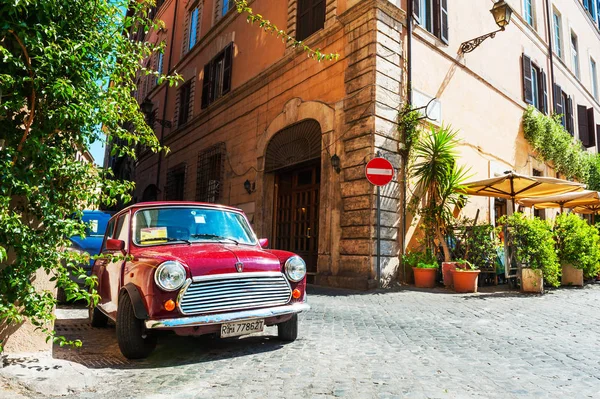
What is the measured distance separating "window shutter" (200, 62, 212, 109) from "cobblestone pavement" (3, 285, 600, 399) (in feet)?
42.4

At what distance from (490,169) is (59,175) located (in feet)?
39.0

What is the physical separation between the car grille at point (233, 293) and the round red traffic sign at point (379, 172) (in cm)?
459

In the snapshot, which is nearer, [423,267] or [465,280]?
[465,280]

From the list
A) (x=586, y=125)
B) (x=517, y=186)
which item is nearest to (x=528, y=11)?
(x=586, y=125)

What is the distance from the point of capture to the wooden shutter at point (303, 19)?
11344 millimetres

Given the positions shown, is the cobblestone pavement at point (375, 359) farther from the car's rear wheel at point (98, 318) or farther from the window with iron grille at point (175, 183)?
the window with iron grille at point (175, 183)

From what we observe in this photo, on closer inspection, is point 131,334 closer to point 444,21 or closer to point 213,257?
point 213,257

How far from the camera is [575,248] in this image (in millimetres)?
8836

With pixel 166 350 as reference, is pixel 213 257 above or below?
above

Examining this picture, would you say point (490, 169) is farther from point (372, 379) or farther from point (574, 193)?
point (372, 379)

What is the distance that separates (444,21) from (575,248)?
667 centimetres

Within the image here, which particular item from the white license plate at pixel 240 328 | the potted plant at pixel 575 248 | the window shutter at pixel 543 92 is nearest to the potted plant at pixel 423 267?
the potted plant at pixel 575 248

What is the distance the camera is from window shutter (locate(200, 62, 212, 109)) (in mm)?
16797

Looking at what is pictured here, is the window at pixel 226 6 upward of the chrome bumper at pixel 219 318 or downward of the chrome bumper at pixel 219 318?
upward
